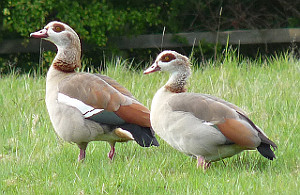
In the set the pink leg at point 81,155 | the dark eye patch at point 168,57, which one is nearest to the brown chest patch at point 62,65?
the pink leg at point 81,155

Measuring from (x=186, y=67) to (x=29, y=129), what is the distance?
1.94 metres

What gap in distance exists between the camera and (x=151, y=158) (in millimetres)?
5375

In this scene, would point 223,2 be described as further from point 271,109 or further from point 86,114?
point 86,114

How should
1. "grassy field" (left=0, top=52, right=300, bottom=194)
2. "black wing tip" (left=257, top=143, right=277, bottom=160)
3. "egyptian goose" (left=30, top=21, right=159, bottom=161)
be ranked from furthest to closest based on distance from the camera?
"egyptian goose" (left=30, top=21, right=159, bottom=161)
"black wing tip" (left=257, top=143, right=277, bottom=160)
"grassy field" (left=0, top=52, right=300, bottom=194)

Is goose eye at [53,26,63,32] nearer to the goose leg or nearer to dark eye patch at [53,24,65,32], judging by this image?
dark eye patch at [53,24,65,32]

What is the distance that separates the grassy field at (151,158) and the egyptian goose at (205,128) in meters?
0.18

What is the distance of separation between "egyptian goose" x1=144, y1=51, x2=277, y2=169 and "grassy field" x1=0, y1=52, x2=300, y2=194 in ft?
0.58

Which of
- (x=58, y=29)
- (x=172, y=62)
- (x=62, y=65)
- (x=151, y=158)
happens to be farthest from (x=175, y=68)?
(x=58, y=29)

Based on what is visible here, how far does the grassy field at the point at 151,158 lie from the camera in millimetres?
4504

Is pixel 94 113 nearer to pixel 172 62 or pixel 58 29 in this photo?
pixel 172 62

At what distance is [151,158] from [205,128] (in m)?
0.74

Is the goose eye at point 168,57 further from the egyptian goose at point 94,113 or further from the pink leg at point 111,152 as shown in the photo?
the pink leg at point 111,152

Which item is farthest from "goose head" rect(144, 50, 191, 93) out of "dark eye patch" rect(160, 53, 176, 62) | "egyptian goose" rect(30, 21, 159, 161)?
"egyptian goose" rect(30, 21, 159, 161)

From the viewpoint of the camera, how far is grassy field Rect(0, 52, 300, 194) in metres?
4.50
